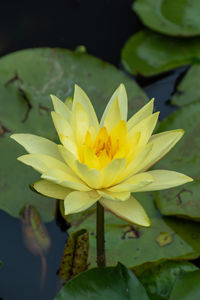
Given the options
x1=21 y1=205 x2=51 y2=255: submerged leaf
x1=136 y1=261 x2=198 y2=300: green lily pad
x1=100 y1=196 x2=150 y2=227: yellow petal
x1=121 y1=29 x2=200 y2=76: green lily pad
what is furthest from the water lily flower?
x1=121 y1=29 x2=200 y2=76: green lily pad

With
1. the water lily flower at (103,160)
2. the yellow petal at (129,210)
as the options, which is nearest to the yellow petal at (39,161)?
the water lily flower at (103,160)

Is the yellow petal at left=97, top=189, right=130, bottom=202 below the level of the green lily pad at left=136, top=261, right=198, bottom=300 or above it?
above

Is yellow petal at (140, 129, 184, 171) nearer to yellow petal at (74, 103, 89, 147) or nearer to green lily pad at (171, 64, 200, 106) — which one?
yellow petal at (74, 103, 89, 147)

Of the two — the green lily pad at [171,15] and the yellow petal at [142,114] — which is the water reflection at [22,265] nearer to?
the yellow petal at [142,114]

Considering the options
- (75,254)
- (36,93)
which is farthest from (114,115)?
(36,93)

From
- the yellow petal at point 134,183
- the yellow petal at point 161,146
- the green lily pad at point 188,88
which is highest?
the yellow petal at point 161,146

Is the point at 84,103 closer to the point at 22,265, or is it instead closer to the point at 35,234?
the point at 35,234
